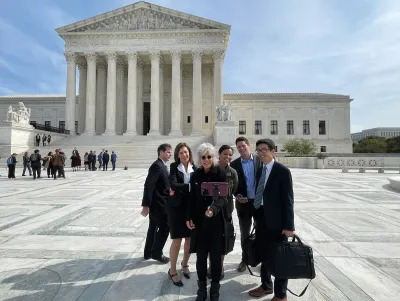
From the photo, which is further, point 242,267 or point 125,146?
point 125,146

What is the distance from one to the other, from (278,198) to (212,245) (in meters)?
0.88

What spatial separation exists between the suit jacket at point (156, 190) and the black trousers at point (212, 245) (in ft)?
3.80

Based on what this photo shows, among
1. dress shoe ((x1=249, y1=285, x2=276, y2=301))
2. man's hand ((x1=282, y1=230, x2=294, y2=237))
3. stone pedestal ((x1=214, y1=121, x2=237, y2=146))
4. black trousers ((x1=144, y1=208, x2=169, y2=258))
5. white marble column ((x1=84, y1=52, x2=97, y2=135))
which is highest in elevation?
white marble column ((x1=84, y1=52, x2=97, y2=135))

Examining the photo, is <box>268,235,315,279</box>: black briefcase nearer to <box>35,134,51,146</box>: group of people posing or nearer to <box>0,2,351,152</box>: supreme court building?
<box>35,134,51,146</box>: group of people posing

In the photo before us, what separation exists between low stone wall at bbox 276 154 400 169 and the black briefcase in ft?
86.6

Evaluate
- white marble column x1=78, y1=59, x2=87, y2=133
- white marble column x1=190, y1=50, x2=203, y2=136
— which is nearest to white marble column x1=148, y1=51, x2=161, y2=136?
white marble column x1=190, y1=50, x2=203, y2=136

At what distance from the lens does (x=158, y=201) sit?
384 centimetres

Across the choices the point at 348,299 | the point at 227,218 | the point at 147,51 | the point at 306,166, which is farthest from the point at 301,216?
the point at 147,51

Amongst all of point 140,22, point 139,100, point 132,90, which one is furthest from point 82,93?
point 140,22

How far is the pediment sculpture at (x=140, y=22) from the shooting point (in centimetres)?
3669

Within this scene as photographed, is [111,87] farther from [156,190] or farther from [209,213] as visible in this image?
[209,213]

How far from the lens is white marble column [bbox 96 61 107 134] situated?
3975cm

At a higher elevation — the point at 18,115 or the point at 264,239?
the point at 18,115

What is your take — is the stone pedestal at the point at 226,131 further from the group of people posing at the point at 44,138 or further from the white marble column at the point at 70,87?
the white marble column at the point at 70,87
